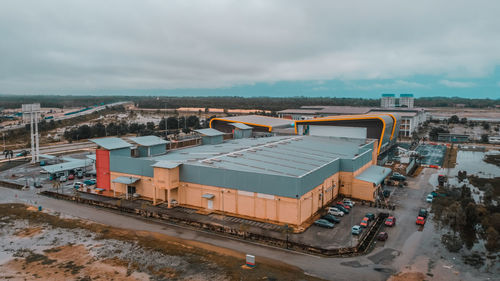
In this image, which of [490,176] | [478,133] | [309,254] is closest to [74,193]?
[309,254]

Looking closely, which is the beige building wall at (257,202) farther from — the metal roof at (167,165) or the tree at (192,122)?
the tree at (192,122)

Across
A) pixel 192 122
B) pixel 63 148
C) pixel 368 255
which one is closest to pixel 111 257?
pixel 368 255

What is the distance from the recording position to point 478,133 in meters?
98.9

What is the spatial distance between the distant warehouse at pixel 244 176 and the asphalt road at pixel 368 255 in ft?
13.9

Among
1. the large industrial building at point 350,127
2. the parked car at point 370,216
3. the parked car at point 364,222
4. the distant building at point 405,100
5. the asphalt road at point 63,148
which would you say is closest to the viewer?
the parked car at point 364,222

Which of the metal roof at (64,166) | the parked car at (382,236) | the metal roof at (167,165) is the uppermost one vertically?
the metal roof at (167,165)

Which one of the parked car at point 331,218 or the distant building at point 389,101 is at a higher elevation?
the distant building at point 389,101

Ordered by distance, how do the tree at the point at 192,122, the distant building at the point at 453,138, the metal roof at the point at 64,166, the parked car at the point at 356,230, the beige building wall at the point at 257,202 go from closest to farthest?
the parked car at the point at 356,230, the beige building wall at the point at 257,202, the metal roof at the point at 64,166, the distant building at the point at 453,138, the tree at the point at 192,122

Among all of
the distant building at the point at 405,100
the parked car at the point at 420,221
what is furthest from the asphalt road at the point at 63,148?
the distant building at the point at 405,100

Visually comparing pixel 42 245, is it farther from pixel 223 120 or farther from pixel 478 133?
pixel 478 133

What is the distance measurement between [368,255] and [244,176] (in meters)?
11.7

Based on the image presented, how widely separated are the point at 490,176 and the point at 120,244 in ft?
162

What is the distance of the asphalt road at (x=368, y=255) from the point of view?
70.1ft

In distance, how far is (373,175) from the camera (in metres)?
39.9
